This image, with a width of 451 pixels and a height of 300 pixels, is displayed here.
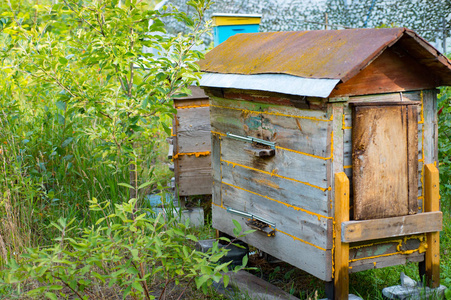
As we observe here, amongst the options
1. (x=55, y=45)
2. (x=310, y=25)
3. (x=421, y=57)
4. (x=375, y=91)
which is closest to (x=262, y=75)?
(x=375, y=91)

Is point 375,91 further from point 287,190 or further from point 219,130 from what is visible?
point 219,130

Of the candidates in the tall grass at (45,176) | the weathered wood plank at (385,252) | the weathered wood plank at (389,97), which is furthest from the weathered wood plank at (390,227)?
the tall grass at (45,176)

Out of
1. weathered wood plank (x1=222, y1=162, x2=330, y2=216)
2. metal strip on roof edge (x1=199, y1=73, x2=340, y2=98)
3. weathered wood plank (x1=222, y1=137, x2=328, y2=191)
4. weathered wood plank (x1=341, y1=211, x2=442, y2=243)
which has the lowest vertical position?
weathered wood plank (x1=341, y1=211, x2=442, y2=243)

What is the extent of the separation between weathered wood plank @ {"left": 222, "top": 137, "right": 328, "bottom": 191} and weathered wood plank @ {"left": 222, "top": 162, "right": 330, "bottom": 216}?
0.04 m

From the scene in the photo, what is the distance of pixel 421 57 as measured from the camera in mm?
3600

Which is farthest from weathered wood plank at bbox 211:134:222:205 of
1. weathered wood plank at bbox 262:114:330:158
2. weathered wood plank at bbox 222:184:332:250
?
weathered wood plank at bbox 262:114:330:158

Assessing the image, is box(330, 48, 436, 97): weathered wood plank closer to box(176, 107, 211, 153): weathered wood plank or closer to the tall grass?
the tall grass

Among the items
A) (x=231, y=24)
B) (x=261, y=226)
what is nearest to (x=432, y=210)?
(x=261, y=226)

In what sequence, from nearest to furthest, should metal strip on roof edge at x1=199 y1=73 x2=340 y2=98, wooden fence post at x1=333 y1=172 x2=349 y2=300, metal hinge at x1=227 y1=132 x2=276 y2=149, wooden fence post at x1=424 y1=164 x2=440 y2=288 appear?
metal strip on roof edge at x1=199 y1=73 x2=340 y2=98 → wooden fence post at x1=333 y1=172 x2=349 y2=300 → wooden fence post at x1=424 y1=164 x2=440 y2=288 → metal hinge at x1=227 y1=132 x2=276 y2=149

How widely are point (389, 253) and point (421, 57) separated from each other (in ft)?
4.68

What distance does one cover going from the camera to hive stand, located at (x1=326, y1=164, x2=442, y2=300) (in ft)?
11.0

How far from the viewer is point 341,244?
3.43 metres

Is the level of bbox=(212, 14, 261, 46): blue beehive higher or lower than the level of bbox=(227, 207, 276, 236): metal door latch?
higher

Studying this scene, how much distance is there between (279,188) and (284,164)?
204mm
